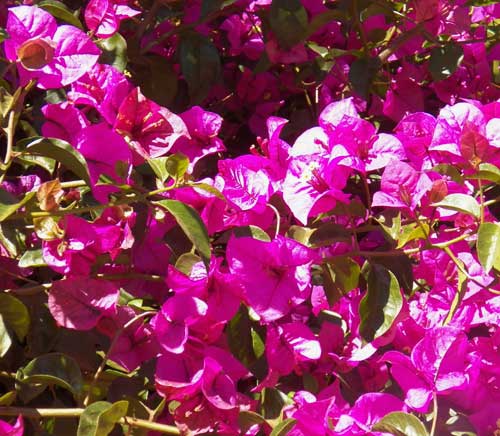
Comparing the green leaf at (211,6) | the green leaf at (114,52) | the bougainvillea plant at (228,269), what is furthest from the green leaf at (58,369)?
the green leaf at (211,6)

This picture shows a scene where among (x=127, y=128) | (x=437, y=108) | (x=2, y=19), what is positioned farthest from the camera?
(x=437, y=108)

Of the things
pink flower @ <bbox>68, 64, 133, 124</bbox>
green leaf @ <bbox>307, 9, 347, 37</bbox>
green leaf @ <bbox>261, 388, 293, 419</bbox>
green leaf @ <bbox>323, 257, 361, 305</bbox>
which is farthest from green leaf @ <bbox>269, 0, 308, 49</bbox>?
green leaf @ <bbox>261, 388, 293, 419</bbox>

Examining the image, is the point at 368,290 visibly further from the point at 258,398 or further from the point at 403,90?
the point at 403,90

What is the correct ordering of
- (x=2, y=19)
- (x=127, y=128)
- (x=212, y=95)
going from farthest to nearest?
(x=212, y=95), (x=2, y=19), (x=127, y=128)

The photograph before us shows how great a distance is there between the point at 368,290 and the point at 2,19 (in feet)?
2.08

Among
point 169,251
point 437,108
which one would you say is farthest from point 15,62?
point 437,108

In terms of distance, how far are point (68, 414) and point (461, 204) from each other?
0.42 meters

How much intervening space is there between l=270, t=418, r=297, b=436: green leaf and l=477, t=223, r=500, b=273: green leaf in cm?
22

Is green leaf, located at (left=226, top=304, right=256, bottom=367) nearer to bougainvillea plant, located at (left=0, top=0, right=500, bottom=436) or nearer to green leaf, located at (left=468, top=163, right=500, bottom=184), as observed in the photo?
bougainvillea plant, located at (left=0, top=0, right=500, bottom=436)

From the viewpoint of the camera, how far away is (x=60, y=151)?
818 mm

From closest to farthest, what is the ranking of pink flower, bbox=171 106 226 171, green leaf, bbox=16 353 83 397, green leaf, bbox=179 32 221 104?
green leaf, bbox=16 353 83 397, pink flower, bbox=171 106 226 171, green leaf, bbox=179 32 221 104

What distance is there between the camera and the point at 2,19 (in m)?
1.21

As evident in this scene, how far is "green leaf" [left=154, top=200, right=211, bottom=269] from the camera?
80 centimetres

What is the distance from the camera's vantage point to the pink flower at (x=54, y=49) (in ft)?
2.90
